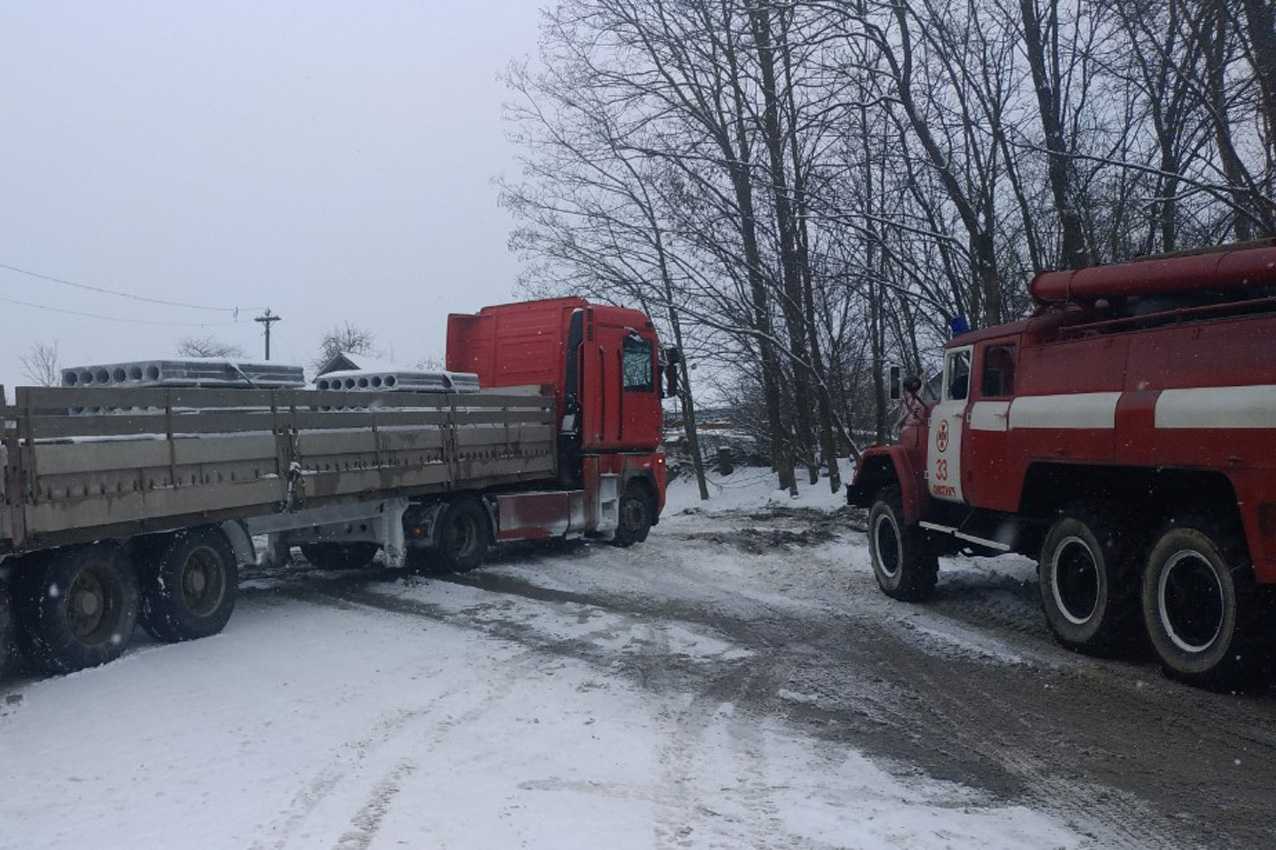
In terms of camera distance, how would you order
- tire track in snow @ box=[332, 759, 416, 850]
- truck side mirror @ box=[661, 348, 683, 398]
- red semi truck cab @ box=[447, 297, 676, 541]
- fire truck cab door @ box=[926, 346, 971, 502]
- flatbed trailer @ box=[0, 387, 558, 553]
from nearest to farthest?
tire track in snow @ box=[332, 759, 416, 850]
flatbed trailer @ box=[0, 387, 558, 553]
fire truck cab door @ box=[926, 346, 971, 502]
red semi truck cab @ box=[447, 297, 676, 541]
truck side mirror @ box=[661, 348, 683, 398]

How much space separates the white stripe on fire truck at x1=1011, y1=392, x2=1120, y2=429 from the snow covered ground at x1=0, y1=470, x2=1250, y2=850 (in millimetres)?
1760

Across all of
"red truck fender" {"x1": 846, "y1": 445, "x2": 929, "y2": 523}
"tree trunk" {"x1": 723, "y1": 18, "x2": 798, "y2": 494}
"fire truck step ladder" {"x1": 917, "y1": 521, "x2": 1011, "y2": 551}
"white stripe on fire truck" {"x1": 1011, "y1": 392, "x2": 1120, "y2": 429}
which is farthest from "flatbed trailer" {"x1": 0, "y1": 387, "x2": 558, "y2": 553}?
"tree trunk" {"x1": 723, "y1": 18, "x2": 798, "y2": 494}

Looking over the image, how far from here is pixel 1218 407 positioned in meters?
6.56

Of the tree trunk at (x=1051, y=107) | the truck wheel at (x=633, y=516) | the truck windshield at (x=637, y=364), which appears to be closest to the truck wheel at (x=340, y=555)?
the truck wheel at (x=633, y=516)

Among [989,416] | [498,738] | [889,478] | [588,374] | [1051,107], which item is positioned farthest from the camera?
[1051,107]

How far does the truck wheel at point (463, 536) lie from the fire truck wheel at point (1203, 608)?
25.2ft

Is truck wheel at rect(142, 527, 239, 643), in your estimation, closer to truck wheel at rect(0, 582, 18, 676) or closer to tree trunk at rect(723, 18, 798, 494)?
truck wheel at rect(0, 582, 18, 676)

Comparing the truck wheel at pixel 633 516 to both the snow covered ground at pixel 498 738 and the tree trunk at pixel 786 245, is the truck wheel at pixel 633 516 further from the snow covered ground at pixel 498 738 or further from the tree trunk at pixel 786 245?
the tree trunk at pixel 786 245

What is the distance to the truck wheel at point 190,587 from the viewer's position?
844cm

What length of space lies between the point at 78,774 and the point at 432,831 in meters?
2.08

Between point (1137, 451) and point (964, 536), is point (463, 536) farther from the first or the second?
point (1137, 451)

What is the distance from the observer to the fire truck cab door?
9.98 metres

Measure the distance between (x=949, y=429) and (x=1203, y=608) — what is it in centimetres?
332

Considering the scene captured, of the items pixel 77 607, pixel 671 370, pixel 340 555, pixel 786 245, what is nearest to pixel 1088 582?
pixel 77 607
